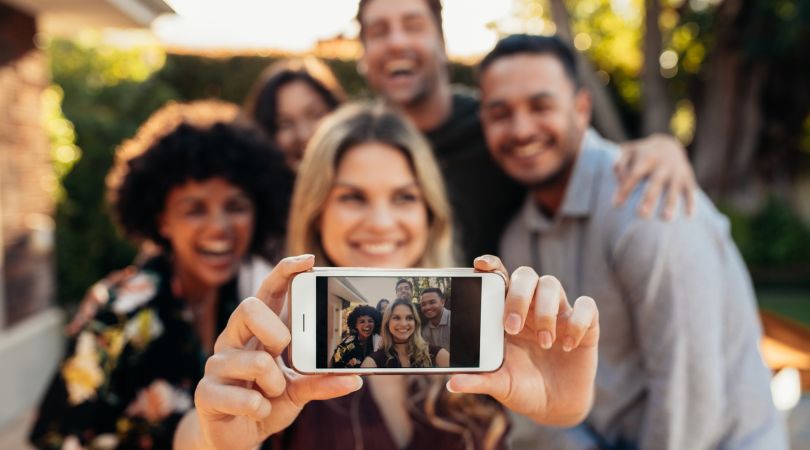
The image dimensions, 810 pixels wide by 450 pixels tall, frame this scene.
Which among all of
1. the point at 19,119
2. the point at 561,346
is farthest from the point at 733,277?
the point at 19,119

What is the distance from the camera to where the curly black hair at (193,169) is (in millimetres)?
2586

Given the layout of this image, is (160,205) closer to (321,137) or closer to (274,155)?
(274,155)

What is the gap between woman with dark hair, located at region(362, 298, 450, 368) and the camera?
1386 mm

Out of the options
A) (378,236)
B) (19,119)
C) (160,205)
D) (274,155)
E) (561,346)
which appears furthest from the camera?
(19,119)

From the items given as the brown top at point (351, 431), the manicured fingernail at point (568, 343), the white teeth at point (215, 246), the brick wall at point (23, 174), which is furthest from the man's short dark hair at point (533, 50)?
the brick wall at point (23, 174)

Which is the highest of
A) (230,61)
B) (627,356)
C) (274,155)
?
(230,61)

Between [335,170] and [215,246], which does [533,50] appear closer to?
[335,170]

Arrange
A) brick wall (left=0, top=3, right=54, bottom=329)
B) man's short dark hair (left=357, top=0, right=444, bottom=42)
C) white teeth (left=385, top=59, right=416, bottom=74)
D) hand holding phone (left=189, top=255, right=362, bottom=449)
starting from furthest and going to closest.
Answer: brick wall (left=0, top=3, right=54, bottom=329) < man's short dark hair (left=357, top=0, right=444, bottom=42) < white teeth (left=385, top=59, right=416, bottom=74) < hand holding phone (left=189, top=255, right=362, bottom=449)

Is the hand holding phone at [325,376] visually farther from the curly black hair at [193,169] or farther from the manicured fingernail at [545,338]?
the curly black hair at [193,169]

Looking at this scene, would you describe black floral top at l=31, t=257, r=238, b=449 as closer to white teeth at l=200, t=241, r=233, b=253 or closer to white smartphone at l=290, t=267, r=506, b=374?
white teeth at l=200, t=241, r=233, b=253

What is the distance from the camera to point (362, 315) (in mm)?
1403

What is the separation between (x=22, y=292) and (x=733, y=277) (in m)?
6.17

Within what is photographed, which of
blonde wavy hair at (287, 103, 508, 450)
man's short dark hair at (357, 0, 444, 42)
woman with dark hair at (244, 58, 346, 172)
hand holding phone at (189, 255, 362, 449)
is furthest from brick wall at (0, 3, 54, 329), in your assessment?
hand holding phone at (189, 255, 362, 449)

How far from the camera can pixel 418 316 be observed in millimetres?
1412
